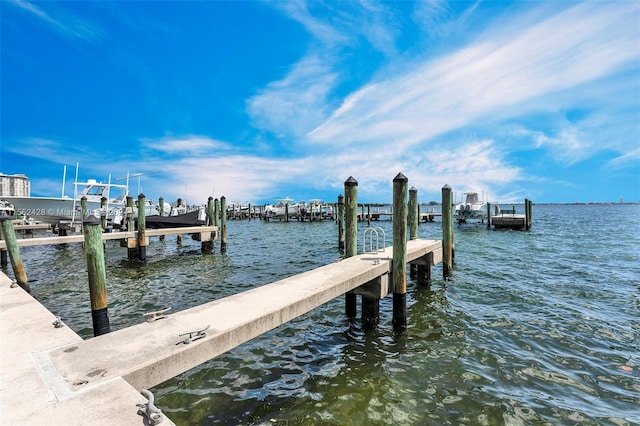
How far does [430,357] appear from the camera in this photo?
18.5 ft

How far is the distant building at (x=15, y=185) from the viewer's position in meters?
71.8

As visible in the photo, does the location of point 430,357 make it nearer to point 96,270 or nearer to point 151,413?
point 151,413

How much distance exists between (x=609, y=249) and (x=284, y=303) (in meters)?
21.9

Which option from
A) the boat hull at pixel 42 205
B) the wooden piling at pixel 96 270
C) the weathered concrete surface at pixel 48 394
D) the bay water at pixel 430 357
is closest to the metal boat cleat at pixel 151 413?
the weathered concrete surface at pixel 48 394

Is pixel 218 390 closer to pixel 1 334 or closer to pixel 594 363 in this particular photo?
pixel 1 334

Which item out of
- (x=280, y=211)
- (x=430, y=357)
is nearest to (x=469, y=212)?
(x=280, y=211)

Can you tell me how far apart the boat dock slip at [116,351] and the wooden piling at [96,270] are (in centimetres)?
71

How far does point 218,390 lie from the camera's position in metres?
4.63

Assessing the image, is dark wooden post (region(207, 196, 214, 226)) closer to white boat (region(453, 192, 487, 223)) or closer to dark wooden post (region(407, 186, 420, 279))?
dark wooden post (region(407, 186, 420, 279))

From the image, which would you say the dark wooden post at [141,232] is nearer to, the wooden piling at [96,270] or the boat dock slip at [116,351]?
the boat dock slip at [116,351]

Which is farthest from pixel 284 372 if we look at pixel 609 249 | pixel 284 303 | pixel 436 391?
pixel 609 249

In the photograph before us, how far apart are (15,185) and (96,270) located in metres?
101

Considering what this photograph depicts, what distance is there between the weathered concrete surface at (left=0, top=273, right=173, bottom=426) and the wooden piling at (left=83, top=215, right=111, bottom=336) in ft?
5.23

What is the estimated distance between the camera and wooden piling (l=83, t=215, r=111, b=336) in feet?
17.3
